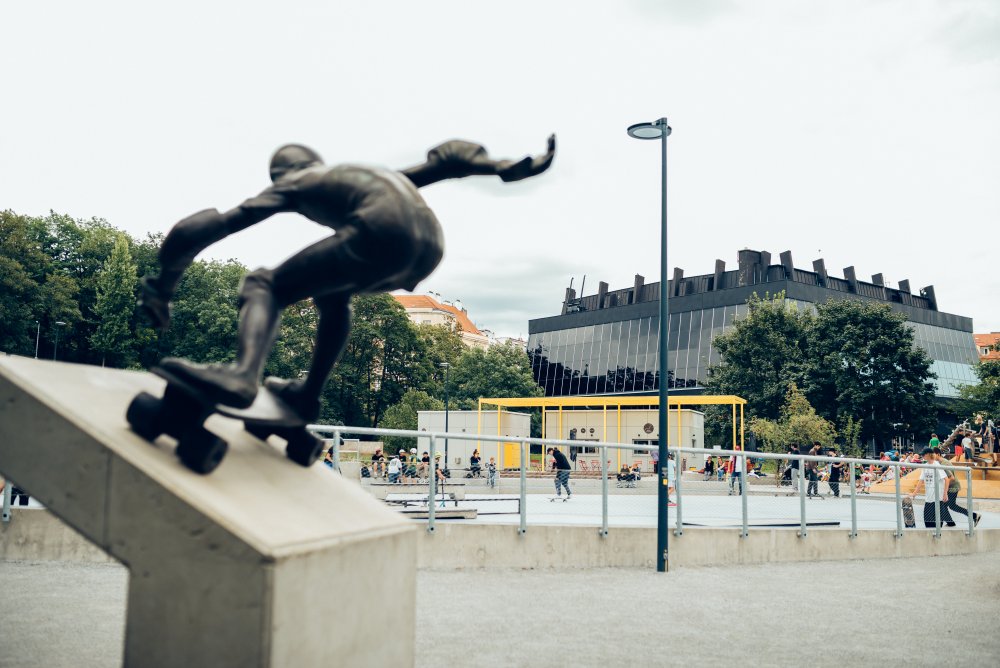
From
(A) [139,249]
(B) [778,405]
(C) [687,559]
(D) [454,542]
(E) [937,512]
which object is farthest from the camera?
(A) [139,249]

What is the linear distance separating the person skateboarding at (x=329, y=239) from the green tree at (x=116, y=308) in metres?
55.9

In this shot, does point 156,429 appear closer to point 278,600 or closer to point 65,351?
point 278,600

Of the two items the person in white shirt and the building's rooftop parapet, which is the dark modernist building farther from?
the person in white shirt

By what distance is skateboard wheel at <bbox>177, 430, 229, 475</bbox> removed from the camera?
2.97 meters

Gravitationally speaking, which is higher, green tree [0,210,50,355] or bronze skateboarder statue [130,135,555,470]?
green tree [0,210,50,355]

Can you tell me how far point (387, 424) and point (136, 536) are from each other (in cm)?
5523

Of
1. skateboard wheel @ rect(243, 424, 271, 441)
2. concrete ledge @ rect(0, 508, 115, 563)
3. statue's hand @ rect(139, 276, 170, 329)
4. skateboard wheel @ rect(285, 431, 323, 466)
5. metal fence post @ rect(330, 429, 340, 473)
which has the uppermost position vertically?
statue's hand @ rect(139, 276, 170, 329)

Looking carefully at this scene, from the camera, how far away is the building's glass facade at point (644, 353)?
64.4m

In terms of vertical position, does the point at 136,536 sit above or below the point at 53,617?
above

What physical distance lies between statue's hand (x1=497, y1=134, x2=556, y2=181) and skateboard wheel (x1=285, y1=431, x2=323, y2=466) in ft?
4.91

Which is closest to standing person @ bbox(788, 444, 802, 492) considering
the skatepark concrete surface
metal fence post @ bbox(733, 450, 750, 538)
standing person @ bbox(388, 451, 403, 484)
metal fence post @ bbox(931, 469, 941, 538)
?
metal fence post @ bbox(733, 450, 750, 538)

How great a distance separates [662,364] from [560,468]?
2.12 m

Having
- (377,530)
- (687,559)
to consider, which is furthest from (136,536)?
(687,559)

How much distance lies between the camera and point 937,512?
47.1 ft
